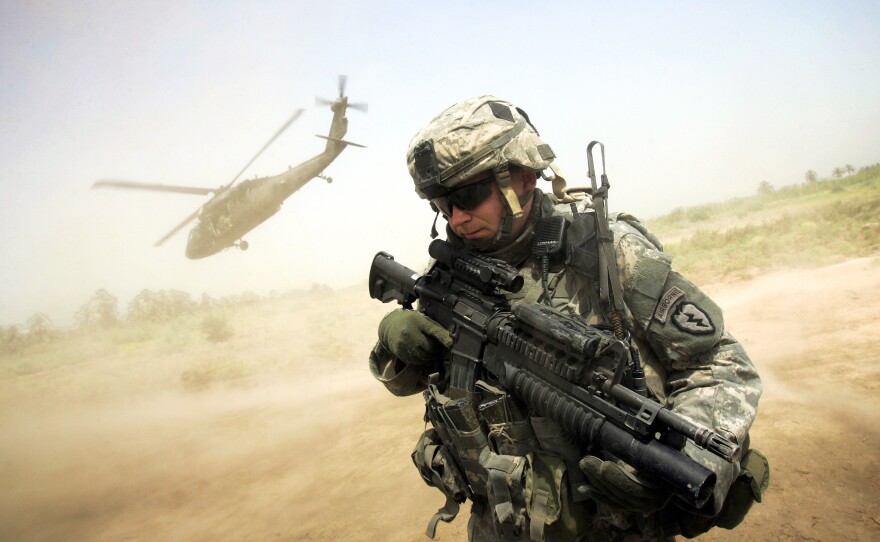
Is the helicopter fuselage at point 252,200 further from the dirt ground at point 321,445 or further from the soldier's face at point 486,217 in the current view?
the soldier's face at point 486,217

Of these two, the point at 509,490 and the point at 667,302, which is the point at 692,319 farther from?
the point at 509,490

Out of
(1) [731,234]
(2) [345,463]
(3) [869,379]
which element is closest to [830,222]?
(1) [731,234]

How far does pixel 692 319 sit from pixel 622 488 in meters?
0.65

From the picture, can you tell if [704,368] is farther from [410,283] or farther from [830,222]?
[830,222]

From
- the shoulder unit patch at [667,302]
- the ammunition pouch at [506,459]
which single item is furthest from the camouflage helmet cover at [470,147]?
the ammunition pouch at [506,459]

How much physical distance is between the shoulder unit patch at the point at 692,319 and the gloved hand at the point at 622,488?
1.82ft

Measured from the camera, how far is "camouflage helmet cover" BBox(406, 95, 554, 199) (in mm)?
2119

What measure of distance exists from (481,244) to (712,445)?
125 cm

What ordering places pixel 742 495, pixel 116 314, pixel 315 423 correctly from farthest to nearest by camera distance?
pixel 116 314, pixel 315 423, pixel 742 495

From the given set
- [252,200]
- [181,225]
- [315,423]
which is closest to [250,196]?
[252,200]

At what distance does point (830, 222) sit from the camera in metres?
12.8

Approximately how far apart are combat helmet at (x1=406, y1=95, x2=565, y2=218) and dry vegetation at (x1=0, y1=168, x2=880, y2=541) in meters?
3.19

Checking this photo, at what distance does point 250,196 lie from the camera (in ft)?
47.8

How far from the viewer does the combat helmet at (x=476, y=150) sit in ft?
6.93
